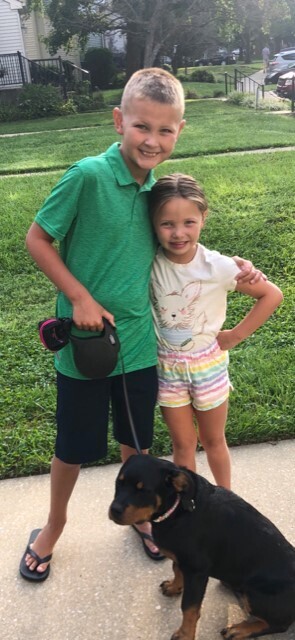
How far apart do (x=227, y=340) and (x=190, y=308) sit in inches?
9.4

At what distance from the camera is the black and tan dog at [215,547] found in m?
1.84

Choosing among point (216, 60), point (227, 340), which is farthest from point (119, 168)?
point (216, 60)

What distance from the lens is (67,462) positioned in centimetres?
219

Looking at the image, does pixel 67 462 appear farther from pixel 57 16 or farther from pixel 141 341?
pixel 57 16

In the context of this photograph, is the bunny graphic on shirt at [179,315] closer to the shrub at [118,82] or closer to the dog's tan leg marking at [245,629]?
the dog's tan leg marking at [245,629]

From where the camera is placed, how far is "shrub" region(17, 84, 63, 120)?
19.8m

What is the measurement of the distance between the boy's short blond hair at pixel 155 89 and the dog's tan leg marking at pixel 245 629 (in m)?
1.77

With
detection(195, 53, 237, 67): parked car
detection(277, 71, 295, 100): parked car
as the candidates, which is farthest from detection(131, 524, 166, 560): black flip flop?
detection(195, 53, 237, 67): parked car

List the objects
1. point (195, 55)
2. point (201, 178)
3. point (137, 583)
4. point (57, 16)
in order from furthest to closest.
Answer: point (195, 55)
point (57, 16)
point (201, 178)
point (137, 583)

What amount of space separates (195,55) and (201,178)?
1288 inches

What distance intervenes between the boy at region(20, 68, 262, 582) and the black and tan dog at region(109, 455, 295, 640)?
0.35 meters

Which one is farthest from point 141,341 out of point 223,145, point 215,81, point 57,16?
point 215,81

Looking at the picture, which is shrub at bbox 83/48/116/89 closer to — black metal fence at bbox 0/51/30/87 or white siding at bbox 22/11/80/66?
white siding at bbox 22/11/80/66

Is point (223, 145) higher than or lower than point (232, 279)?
lower
